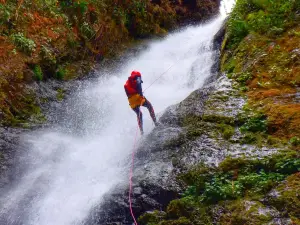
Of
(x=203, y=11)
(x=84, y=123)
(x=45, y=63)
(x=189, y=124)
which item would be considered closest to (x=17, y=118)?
(x=84, y=123)

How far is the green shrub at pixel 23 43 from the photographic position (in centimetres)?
988

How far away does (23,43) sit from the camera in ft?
32.7

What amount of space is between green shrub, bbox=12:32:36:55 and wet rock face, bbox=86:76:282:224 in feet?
18.1

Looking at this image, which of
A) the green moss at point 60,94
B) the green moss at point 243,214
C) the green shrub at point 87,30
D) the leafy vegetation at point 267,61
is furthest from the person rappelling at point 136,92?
the green shrub at point 87,30

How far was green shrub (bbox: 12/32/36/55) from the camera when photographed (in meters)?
9.88

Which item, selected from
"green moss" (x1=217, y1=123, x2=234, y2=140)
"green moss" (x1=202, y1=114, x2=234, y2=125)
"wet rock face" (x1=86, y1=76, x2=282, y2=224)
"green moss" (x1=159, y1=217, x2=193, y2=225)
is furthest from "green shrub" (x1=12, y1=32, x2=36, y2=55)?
"green moss" (x1=159, y1=217, x2=193, y2=225)

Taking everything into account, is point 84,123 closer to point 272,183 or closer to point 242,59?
point 242,59

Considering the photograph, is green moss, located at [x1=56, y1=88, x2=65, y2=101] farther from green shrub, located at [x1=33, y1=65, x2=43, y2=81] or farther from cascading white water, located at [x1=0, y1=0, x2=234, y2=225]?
green shrub, located at [x1=33, y1=65, x2=43, y2=81]

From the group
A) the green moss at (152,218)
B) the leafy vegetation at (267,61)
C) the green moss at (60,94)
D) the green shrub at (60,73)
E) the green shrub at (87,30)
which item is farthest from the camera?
the green shrub at (87,30)

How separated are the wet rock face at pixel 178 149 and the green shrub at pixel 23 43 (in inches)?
217

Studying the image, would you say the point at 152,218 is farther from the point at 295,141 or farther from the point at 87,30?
the point at 87,30

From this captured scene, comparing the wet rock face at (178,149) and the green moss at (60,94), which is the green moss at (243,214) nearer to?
the wet rock face at (178,149)

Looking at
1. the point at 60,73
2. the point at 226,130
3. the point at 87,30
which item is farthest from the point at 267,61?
the point at 87,30

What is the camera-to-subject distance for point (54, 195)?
20.5ft
